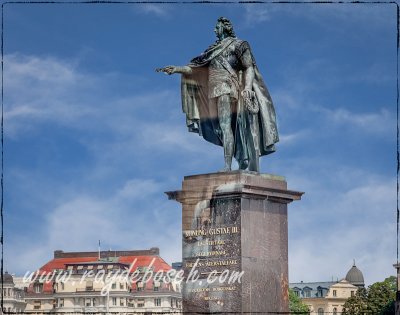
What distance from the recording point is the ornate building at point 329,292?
521 ft

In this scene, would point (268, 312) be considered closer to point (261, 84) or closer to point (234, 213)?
point (234, 213)

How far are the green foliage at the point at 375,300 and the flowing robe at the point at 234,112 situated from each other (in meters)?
78.5

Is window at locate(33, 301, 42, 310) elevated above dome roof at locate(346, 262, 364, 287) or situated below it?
below

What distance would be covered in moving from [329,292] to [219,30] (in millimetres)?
133698

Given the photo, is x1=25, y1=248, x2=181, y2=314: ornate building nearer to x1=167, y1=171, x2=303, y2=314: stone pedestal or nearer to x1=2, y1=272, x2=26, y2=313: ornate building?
x1=2, y1=272, x2=26, y2=313: ornate building

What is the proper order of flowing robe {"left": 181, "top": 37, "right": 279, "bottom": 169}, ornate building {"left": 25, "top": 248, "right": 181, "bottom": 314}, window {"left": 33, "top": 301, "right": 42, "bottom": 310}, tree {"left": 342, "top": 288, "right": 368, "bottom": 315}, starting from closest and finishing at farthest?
1. flowing robe {"left": 181, "top": 37, "right": 279, "bottom": 169}
2. tree {"left": 342, "top": 288, "right": 368, "bottom": 315}
3. ornate building {"left": 25, "top": 248, "right": 181, "bottom": 314}
4. window {"left": 33, "top": 301, "right": 42, "bottom": 310}

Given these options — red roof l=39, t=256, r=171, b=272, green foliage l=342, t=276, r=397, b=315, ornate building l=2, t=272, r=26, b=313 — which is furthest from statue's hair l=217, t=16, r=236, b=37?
red roof l=39, t=256, r=171, b=272

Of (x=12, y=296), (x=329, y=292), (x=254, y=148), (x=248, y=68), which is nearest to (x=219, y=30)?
(x=248, y=68)

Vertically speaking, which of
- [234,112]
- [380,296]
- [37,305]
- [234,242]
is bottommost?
[234,242]

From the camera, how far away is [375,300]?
112 meters

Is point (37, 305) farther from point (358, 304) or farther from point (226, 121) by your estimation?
point (226, 121)

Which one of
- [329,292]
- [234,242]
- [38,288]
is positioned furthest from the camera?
[329,292]

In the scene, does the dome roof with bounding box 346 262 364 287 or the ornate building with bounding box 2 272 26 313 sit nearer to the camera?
the ornate building with bounding box 2 272 26 313

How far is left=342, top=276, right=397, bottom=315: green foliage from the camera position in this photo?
110 m
